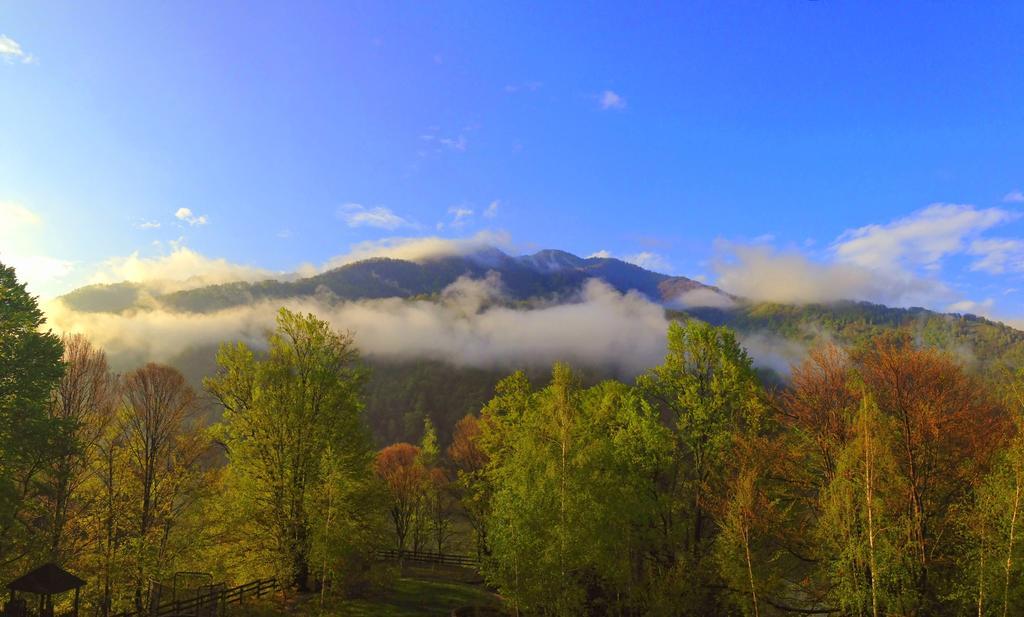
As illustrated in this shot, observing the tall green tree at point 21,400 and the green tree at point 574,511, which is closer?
the tall green tree at point 21,400

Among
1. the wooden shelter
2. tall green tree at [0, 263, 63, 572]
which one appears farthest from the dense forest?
the wooden shelter

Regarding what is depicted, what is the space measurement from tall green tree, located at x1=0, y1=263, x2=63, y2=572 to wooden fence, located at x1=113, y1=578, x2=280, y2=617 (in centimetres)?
637

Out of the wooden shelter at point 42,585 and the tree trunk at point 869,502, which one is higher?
the tree trunk at point 869,502

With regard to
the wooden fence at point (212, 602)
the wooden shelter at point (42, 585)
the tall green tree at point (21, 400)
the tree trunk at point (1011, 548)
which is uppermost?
the tall green tree at point (21, 400)

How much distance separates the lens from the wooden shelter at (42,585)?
2397 cm

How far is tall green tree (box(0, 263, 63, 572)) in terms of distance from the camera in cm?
2455

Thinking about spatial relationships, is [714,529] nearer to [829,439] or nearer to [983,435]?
[829,439]

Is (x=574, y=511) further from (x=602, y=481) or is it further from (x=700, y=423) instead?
(x=700, y=423)

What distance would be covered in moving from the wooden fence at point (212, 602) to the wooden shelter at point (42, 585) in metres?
2.68

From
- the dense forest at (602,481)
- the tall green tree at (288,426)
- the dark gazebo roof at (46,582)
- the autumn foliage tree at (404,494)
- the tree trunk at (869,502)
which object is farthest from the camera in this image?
the autumn foliage tree at (404,494)

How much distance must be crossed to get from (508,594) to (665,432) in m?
12.7

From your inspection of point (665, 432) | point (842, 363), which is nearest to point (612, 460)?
point (665, 432)

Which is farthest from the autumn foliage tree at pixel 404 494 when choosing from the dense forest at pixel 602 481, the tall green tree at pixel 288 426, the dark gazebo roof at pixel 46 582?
the dark gazebo roof at pixel 46 582

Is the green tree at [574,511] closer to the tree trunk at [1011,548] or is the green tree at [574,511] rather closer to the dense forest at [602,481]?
the dense forest at [602,481]
